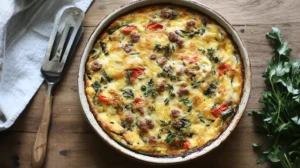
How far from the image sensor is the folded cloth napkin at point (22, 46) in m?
3.17

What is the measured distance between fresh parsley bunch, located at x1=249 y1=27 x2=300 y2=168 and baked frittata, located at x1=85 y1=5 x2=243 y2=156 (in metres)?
0.25

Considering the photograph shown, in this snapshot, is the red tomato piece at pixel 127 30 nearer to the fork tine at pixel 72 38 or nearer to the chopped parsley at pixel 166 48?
the chopped parsley at pixel 166 48

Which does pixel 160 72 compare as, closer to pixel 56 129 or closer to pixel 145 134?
pixel 145 134

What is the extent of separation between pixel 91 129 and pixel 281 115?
125cm

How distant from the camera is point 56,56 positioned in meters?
3.23

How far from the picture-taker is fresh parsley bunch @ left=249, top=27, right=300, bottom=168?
302 centimetres

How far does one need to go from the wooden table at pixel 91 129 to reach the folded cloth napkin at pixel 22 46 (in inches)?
3.7

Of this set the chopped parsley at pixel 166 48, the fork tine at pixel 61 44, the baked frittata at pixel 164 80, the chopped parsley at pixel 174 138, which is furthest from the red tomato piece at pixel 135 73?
the fork tine at pixel 61 44

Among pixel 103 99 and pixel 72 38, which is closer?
pixel 103 99

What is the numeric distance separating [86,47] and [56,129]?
0.60 metres

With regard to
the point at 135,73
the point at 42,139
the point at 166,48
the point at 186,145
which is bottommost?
the point at 42,139

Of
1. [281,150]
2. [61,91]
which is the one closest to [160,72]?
[61,91]

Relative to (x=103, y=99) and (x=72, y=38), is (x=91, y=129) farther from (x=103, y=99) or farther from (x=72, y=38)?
(x=72, y=38)

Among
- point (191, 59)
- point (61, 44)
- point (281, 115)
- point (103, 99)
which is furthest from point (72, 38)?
point (281, 115)
